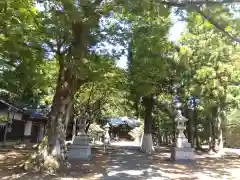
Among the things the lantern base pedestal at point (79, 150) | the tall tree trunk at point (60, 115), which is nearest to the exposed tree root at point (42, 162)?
the tall tree trunk at point (60, 115)

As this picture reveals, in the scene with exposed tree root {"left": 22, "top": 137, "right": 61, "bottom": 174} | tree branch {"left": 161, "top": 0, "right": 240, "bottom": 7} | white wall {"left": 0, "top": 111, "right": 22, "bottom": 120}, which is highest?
tree branch {"left": 161, "top": 0, "right": 240, "bottom": 7}

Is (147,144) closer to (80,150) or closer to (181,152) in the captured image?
(181,152)

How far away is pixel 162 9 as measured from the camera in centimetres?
500

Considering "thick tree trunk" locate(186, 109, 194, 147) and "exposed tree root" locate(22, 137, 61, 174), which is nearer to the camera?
"exposed tree root" locate(22, 137, 61, 174)

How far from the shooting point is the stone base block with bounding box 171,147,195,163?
15.9 m

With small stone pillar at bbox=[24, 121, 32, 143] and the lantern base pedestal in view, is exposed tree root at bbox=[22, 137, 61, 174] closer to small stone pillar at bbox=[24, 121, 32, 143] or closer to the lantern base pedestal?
the lantern base pedestal

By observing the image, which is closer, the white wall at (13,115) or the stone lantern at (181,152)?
the stone lantern at (181,152)

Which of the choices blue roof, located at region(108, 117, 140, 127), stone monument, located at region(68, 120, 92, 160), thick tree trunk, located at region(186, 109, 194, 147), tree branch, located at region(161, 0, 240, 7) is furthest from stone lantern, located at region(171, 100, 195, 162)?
blue roof, located at region(108, 117, 140, 127)

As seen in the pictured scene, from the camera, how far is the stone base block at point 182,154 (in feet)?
52.3

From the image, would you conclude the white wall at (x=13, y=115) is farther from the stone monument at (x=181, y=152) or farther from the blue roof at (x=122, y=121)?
the blue roof at (x=122, y=121)

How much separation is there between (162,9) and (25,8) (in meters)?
5.59

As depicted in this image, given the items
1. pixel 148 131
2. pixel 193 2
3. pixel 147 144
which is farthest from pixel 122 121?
pixel 193 2

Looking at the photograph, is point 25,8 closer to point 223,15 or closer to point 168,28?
point 223,15

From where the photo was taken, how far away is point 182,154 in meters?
16.1
